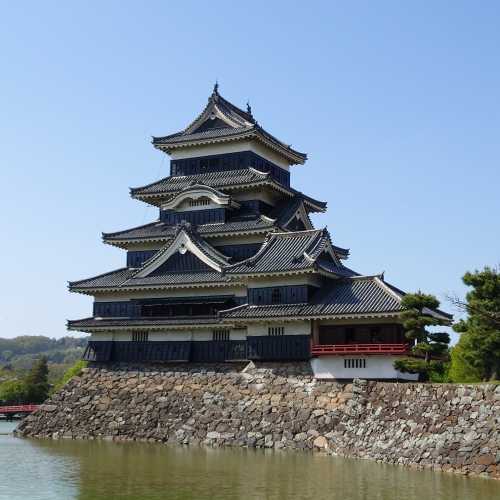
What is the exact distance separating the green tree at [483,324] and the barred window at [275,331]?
781 centimetres

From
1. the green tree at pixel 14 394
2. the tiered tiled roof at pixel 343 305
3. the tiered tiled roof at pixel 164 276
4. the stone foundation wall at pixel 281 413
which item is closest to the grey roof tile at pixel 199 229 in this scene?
the tiered tiled roof at pixel 164 276

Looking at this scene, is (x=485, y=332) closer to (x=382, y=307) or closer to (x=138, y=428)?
(x=382, y=307)

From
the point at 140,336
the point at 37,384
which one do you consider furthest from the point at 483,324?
the point at 37,384

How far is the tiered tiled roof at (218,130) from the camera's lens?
4291cm

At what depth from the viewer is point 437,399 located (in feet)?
88.7

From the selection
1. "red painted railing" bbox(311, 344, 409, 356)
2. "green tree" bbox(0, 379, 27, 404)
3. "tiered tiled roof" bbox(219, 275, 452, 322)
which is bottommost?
"green tree" bbox(0, 379, 27, 404)

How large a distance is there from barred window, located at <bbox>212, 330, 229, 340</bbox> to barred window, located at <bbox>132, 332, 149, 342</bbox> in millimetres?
3982

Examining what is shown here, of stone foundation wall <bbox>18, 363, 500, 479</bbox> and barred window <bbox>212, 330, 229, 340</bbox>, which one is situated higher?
barred window <bbox>212, 330, 229, 340</bbox>

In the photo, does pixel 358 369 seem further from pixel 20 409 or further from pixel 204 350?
pixel 20 409

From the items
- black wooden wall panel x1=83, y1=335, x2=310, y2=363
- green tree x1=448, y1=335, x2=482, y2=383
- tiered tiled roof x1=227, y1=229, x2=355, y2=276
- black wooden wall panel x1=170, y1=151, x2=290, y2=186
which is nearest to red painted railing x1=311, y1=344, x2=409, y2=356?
black wooden wall panel x1=83, y1=335, x2=310, y2=363

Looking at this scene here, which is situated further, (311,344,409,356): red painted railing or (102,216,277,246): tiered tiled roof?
(102,216,277,246): tiered tiled roof

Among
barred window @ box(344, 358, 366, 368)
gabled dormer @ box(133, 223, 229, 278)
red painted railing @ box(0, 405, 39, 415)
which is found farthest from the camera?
red painted railing @ box(0, 405, 39, 415)

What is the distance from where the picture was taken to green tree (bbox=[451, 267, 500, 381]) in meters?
29.8

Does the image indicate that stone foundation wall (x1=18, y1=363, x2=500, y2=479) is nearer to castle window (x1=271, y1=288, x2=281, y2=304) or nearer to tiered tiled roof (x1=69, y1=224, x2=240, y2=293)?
castle window (x1=271, y1=288, x2=281, y2=304)
